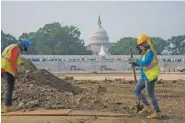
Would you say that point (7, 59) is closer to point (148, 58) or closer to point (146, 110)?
point (148, 58)

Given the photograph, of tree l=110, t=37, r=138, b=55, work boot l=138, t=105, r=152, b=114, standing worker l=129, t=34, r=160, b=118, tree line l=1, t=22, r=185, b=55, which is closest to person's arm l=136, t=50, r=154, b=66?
standing worker l=129, t=34, r=160, b=118

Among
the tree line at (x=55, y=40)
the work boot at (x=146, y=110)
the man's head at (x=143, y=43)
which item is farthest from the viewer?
the tree line at (x=55, y=40)

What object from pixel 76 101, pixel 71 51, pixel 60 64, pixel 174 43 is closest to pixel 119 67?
pixel 60 64

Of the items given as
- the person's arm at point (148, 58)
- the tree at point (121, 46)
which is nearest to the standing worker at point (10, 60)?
the person's arm at point (148, 58)

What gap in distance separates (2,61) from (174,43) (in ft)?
308

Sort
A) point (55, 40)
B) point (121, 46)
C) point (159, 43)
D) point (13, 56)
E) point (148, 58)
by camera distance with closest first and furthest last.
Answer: point (148, 58) < point (13, 56) < point (55, 40) < point (159, 43) < point (121, 46)

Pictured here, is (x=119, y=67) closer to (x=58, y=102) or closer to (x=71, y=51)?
(x=71, y=51)

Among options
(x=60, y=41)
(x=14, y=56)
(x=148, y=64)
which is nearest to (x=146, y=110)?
(x=148, y=64)

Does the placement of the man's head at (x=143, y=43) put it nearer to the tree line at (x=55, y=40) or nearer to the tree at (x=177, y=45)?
the tree line at (x=55, y=40)

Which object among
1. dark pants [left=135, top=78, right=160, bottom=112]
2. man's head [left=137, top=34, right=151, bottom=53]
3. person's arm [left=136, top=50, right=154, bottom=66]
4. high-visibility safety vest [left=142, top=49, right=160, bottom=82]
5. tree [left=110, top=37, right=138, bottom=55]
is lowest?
dark pants [left=135, top=78, right=160, bottom=112]

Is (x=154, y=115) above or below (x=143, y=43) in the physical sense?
below

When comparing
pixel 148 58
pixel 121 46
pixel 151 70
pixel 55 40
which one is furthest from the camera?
pixel 121 46

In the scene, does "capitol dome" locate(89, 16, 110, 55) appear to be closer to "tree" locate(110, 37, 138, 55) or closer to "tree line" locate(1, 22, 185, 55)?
"tree" locate(110, 37, 138, 55)

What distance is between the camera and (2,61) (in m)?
7.61
